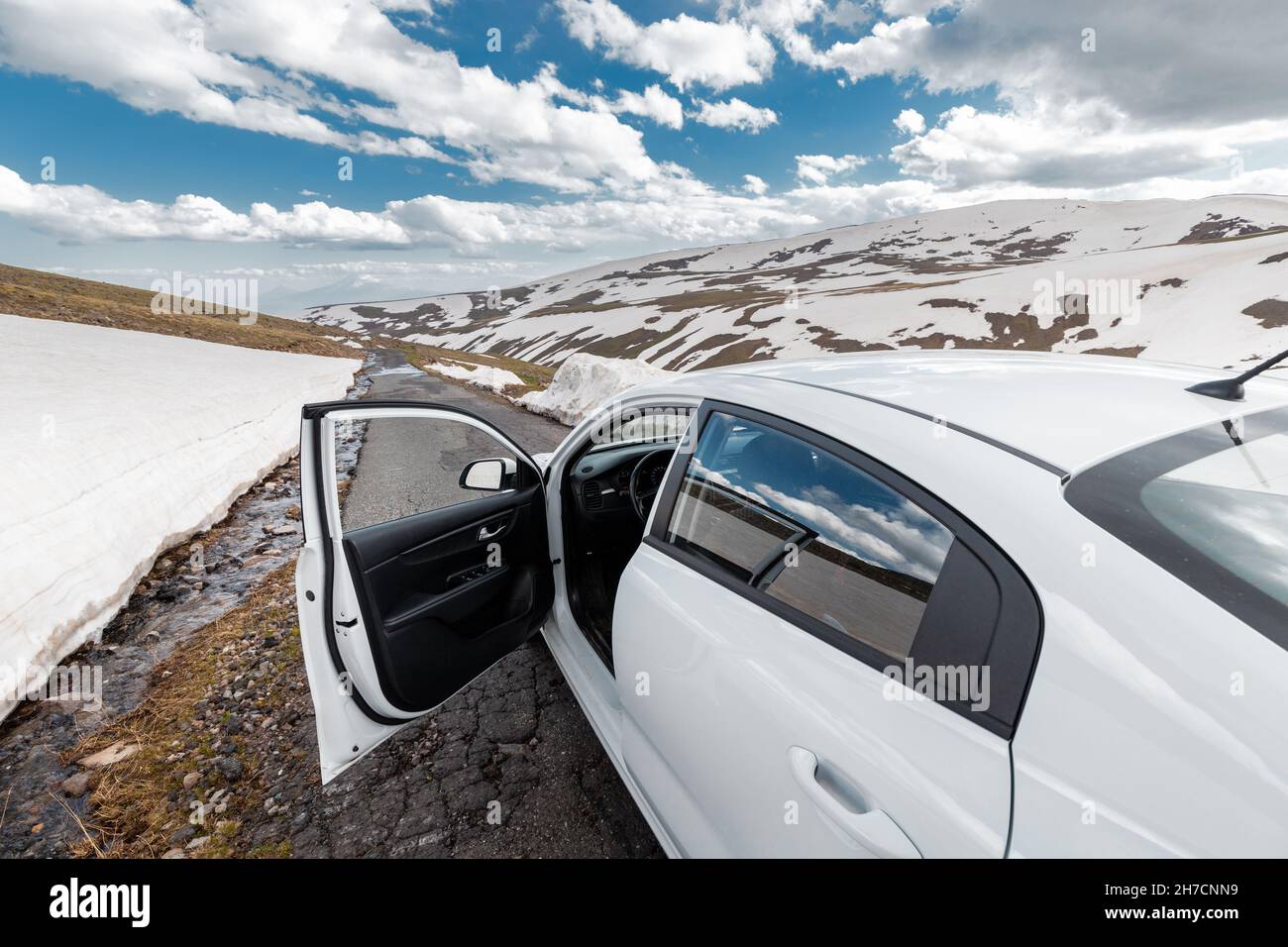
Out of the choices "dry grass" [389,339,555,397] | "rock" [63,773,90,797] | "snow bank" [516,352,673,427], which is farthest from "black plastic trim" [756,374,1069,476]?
"dry grass" [389,339,555,397]

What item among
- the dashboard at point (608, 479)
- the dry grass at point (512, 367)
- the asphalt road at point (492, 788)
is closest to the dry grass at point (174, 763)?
the asphalt road at point (492, 788)

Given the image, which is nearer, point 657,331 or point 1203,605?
point 1203,605

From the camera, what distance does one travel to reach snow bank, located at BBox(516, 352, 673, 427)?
13.3 metres

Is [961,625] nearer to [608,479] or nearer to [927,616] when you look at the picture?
[927,616]

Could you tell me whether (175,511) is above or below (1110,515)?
below

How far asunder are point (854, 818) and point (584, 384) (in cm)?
1328

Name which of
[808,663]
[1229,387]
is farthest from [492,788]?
[1229,387]

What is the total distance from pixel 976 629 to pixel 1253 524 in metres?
0.57

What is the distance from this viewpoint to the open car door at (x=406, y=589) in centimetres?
211

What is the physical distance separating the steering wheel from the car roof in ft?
4.28

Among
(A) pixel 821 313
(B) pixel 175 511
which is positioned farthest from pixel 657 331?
(B) pixel 175 511
